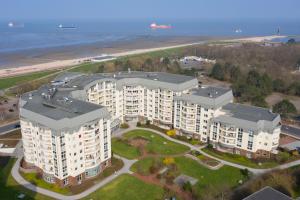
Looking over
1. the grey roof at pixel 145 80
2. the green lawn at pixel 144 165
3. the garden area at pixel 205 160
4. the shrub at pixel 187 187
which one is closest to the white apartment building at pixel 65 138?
the green lawn at pixel 144 165

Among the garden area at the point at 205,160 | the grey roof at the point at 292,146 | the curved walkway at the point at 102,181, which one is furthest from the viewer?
the grey roof at the point at 292,146

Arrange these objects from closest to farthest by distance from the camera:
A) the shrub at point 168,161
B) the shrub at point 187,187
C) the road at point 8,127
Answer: the shrub at point 187,187
the shrub at point 168,161
the road at point 8,127

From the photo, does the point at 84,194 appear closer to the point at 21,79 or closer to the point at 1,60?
the point at 21,79

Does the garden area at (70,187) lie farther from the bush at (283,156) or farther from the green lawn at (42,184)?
the bush at (283,156)

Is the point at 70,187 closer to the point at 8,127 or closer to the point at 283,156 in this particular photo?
the point at 8,127

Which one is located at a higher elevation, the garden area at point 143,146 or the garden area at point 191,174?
the garden area at point 143,146

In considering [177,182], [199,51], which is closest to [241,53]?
[199,51]

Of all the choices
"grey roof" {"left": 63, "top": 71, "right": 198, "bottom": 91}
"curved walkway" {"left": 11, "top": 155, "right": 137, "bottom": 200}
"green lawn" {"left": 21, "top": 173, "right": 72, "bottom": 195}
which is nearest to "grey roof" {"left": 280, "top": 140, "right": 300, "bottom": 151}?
"grey roof" {"left": 63, "top": 71, "right": 198, "bottom": 91}
